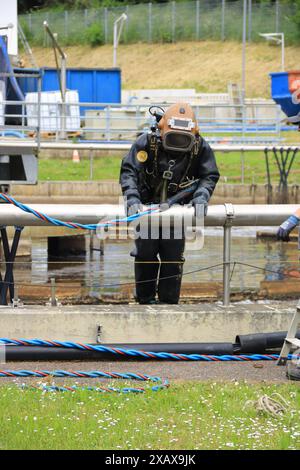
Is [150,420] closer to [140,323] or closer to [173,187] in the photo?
[140,323]

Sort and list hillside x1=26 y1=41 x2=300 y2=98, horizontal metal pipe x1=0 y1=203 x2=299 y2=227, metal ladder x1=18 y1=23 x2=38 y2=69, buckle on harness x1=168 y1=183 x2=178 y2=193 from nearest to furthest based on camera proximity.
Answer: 1. horizontal metal pipe x1=0 y1=203 x2=299 y2=227
2. buckle on harness x1=168 y1=183 x2=178 y2=193
3. metal ladder x1=18 y1=23 x2=38 y2=69
4. hillside x1=26 y1=41 x2=300 y2=98

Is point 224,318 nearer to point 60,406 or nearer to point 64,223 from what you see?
point 64,223

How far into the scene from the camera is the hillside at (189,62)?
5769 cm

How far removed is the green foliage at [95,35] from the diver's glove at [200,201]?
6143cm

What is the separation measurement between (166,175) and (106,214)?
3.13ft

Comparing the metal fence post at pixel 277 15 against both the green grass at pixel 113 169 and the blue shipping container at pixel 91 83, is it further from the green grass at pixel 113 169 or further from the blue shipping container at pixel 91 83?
the green grass at pixel 113 169

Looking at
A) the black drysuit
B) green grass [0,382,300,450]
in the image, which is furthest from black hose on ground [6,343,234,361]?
the black drysuit

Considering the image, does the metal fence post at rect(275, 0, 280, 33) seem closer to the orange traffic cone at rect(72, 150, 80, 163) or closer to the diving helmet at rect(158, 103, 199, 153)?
the orange traffic cone at rect(72, 150, 80, 163)

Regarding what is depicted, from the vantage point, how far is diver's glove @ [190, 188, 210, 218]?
7.12 metres

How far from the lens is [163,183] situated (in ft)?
26.4

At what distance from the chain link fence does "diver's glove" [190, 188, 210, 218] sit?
177 feet

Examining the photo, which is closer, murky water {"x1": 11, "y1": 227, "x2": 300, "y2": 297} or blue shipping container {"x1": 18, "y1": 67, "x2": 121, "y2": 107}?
murky water {"x1": 11, "y1": 227, "x2": 300, "y2": 297}

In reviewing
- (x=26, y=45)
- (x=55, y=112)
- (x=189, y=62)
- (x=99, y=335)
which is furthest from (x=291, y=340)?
(x=189, y=62)
